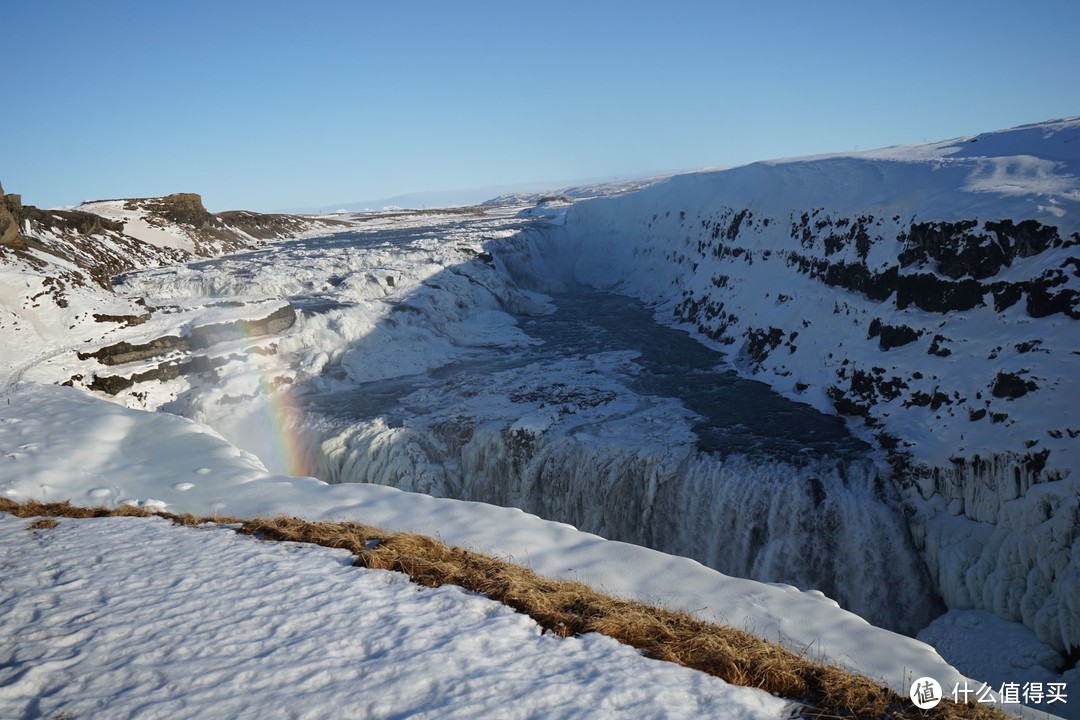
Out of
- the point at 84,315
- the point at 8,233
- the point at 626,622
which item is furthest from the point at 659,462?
the point at 8,233

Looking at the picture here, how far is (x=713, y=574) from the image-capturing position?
8.26m

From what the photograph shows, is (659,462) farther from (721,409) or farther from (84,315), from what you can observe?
(84,315)

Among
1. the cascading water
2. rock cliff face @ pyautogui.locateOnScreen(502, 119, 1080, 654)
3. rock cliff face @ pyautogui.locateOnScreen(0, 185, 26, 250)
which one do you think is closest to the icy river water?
the cascading water

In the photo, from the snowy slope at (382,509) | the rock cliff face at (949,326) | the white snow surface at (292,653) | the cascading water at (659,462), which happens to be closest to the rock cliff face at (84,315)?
the cascading water at (659,462)

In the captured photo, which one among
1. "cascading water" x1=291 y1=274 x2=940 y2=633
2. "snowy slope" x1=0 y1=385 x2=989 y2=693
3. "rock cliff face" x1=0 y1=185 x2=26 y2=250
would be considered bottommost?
"cascading water" x1=291 y1=274 x2=940 y2=633

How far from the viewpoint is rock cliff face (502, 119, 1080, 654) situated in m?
13.0

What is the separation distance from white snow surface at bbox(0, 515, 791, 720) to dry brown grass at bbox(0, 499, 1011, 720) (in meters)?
0.20

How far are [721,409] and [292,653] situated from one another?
17.0 meters

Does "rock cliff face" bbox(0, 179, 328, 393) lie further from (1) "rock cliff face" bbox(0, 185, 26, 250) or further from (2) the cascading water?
(2) the cascading water

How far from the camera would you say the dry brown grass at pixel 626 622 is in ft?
16.7

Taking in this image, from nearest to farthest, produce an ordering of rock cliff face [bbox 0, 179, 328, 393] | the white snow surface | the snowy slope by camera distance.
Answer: the white snow surface, the snowy slope, rock cliff face [bbox 0, 179, 328, 393]

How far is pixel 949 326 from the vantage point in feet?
59.4

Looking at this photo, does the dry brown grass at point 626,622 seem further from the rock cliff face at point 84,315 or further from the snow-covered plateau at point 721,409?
the rock cliff face at point 84,315

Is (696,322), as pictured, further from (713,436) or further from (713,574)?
(713,574)
